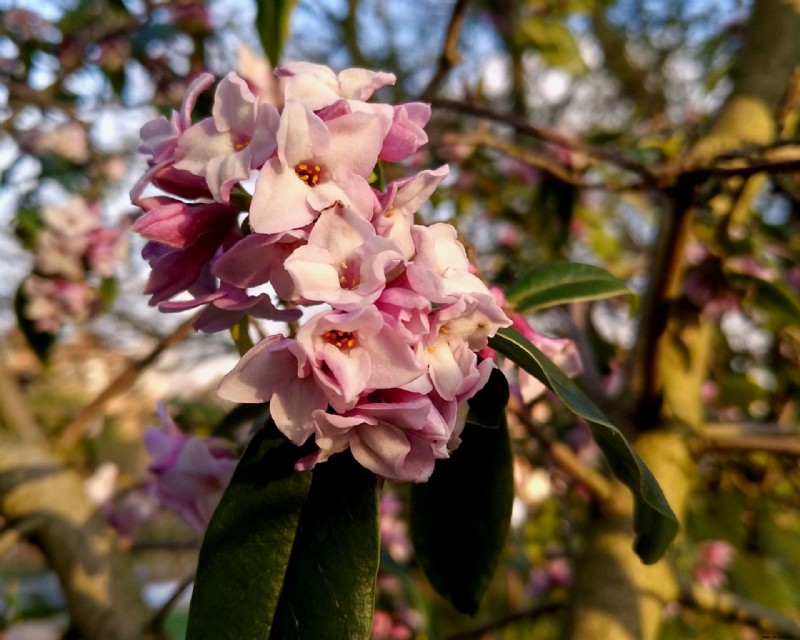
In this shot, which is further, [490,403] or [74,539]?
[74,539]

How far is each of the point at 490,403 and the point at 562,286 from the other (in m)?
0.20

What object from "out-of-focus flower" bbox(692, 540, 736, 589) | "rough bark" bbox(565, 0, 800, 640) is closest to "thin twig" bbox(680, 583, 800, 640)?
"rough bark" bbox(565, 0, 800, 640)

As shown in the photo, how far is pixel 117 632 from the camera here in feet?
3.02

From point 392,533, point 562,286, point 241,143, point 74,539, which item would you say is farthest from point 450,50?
point 392,533

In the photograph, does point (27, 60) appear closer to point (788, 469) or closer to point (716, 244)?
point (716, 244)

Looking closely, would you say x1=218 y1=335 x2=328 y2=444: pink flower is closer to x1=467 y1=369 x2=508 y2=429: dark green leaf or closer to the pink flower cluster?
the pink flower cluster

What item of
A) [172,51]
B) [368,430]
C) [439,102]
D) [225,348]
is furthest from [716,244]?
[225,348]

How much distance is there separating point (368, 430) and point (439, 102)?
657 millimetres

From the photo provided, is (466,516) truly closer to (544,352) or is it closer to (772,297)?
(544,352)

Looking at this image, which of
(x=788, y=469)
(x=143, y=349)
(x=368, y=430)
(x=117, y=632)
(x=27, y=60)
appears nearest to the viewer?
(x=368, y=430)

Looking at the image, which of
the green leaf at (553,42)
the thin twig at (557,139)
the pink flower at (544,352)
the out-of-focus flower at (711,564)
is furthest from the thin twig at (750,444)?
the green leaf at (553,42)

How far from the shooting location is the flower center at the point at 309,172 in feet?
1.33

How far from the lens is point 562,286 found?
1.98ft

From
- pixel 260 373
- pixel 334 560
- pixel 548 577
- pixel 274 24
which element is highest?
pixel 274 24
